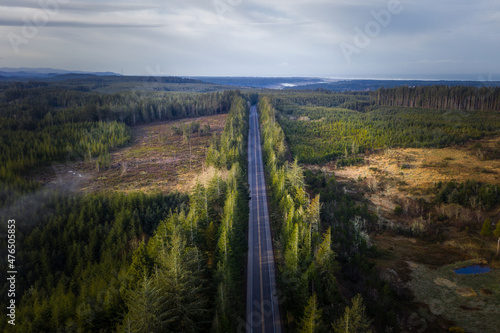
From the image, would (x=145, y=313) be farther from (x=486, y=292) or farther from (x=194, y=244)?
(x=486, y=292)

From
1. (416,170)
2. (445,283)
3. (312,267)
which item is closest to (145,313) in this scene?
(312,267)

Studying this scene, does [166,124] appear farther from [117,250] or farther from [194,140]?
[117,250]

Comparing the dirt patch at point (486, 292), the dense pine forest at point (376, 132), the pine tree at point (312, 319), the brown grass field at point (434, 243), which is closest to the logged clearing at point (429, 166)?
the brown grass field at point (434, 243)

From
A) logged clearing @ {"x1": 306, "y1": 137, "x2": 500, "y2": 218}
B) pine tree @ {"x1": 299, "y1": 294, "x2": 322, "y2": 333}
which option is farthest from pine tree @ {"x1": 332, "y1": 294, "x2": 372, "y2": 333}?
logged clearing @ {"x1": 306, "y1": 137, "x2": 500, "y2": 218}

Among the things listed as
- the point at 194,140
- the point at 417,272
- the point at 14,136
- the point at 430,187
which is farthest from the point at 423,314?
the point at 14,136

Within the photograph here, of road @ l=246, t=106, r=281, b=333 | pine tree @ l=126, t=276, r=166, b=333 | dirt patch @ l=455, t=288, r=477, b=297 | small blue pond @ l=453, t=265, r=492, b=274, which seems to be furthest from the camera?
small blue pond @ l=453, t=265, r=492, b=274

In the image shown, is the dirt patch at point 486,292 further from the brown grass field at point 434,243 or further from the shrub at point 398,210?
the shrub at point 398,210

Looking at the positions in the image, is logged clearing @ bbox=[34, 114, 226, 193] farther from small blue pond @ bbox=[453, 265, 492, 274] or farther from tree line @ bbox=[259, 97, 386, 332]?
small blue pond @ bbox=[453, 265, 492, 274]
